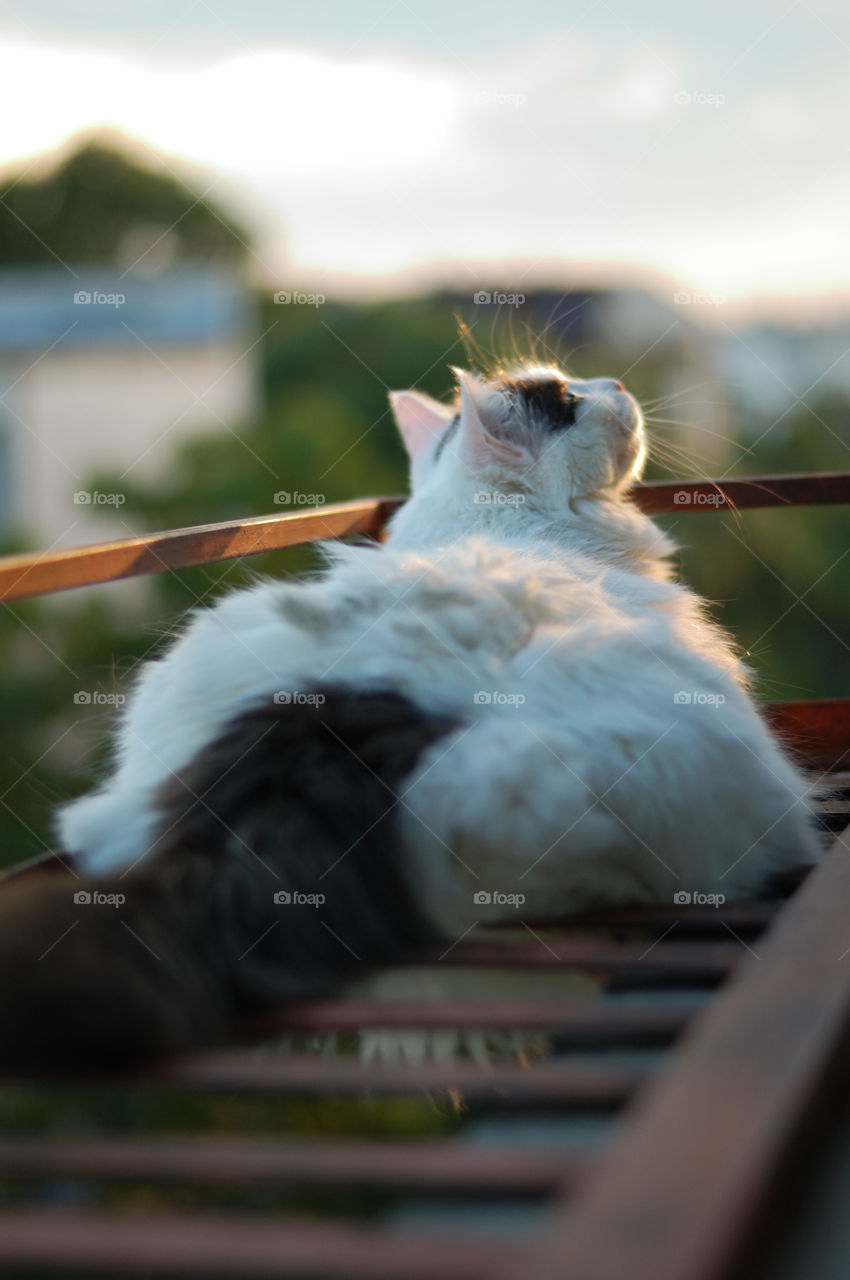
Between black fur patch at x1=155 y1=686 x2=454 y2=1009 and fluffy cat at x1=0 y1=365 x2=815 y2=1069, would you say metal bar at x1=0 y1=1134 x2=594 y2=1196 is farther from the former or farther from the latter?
black fur patch at x1=155 y1=686 x2=454 y2=1009

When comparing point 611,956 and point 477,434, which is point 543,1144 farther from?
point 477,434

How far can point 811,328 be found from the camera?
80.1ft

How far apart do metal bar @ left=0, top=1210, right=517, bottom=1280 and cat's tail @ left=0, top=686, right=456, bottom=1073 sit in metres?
0.24

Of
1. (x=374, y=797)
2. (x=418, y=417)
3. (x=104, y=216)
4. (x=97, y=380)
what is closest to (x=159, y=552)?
(x=374, y=797)

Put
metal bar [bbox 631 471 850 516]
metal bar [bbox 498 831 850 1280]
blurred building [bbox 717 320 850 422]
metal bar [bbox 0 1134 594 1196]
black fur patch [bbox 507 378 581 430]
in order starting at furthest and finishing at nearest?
blurred building [bbox 717 320 850 422]
metal bar [bbox 631 471 850 516]
black fur patch [bbox 507 378 581 430]
metal bar [bbox 0 1134 594 1196]
metal bar [bbox 498 831 850 1280]

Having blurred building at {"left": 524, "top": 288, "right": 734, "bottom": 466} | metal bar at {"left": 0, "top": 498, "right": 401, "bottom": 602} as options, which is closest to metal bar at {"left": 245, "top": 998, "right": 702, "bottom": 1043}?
metal bar at {"left": 0, "top": 498, "right": 401, "bottom": 602}

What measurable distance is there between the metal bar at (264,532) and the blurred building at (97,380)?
1818 cm

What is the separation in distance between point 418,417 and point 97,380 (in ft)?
66.7

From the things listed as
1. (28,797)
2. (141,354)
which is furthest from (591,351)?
(28,797)

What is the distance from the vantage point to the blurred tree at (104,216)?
1451 inches

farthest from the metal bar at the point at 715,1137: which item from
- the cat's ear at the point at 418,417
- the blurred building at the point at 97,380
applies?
the blurred building at the point at 97,380

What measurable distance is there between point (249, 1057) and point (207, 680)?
636 mm

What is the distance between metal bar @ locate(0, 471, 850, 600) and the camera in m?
1.65

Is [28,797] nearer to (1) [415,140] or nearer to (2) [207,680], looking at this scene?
(1) [415,140]
